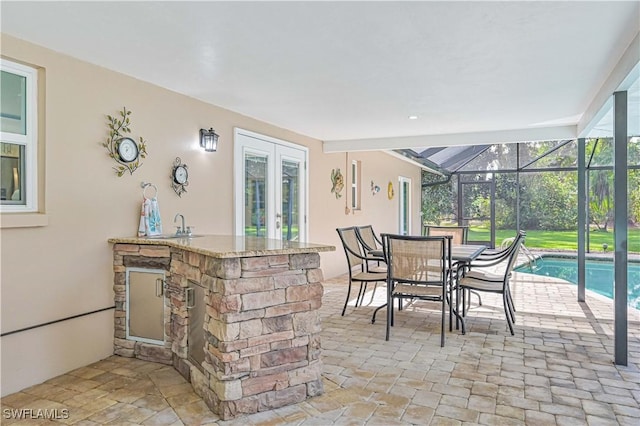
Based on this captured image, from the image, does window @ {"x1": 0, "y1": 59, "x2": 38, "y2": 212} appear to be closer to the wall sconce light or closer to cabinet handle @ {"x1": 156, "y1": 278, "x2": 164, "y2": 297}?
cabinet handle @ {"x1": 156, "y1": 278, "x2": 164, "y2": 297}

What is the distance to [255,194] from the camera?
5.14 m

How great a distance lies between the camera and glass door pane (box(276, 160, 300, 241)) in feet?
18.8

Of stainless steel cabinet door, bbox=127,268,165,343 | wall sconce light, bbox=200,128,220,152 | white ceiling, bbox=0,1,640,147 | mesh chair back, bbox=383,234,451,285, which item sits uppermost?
white ceiling, bbox=0,1,640,147

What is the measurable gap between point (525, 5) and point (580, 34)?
0.64 m

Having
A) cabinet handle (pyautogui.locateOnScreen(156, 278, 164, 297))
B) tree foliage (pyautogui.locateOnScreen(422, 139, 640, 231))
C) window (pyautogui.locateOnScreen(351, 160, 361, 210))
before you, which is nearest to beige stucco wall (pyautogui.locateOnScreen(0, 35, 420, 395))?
cabinet handle (pyautogui.locateOnScreen(156, 278, 164, 297))

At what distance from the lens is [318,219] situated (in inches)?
261

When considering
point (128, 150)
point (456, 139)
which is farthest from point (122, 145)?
point (456, 139)

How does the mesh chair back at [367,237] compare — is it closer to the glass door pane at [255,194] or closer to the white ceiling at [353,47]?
the glass door pane at [255,194]

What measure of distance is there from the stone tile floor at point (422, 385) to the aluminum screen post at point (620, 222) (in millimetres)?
199

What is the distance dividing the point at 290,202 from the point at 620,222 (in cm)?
387

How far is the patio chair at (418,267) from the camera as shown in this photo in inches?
143

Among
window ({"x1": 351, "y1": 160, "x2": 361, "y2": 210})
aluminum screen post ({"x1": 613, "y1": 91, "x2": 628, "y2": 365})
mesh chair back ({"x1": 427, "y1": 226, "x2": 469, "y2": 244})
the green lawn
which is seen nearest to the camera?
aluminum screen post ({"x1": 613, "y1": 91, "x2": 628, "y2": 365})

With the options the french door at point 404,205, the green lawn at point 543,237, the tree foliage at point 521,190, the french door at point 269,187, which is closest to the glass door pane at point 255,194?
the french door at point 269,187

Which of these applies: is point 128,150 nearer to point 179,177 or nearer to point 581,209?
point 179,177
